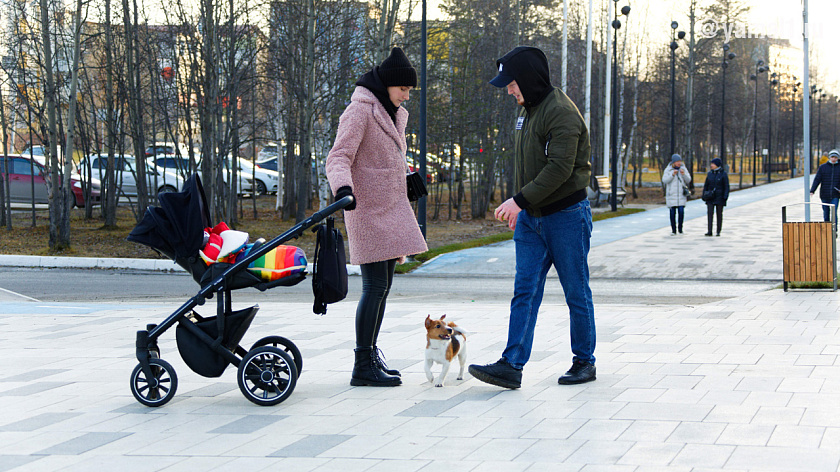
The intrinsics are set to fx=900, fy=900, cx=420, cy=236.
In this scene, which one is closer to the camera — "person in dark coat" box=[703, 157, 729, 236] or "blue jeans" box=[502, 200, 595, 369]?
"blue jeans" box=[502, 200, 595, 369]

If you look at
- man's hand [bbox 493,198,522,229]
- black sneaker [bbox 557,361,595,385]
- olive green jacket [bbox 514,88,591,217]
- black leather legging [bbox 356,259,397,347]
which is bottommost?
black sneaker [bbox 557,361,595,385]

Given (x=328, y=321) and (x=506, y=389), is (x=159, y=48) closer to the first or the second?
(x=328, y=321)

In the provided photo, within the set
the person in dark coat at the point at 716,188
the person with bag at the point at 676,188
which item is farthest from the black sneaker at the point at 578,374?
the person with bag at the point at 676,188

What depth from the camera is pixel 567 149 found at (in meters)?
5.16

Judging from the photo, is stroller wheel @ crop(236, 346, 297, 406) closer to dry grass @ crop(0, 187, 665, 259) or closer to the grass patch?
the grass patch

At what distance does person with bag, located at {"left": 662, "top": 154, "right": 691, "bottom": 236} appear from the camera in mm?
19859

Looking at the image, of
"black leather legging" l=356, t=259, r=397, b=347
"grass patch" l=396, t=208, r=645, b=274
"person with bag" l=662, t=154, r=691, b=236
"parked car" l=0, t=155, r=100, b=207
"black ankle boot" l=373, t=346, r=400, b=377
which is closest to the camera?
"black leather legging" l=356, t=259, r=397, b=347

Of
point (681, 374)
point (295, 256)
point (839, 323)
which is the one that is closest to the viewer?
point (295, 256)

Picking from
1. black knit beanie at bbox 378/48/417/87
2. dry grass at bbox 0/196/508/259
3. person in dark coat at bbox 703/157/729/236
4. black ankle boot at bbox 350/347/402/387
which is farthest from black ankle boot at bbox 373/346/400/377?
person in dark coat at bbox 703/157/729/236

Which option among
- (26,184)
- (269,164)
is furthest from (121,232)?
(269,164)

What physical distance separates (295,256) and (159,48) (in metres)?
19.0

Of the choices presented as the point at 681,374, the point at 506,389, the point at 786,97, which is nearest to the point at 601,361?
the point at 681,374

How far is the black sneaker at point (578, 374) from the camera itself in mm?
5457

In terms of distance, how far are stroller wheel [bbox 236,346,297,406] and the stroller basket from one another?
0.15 m
